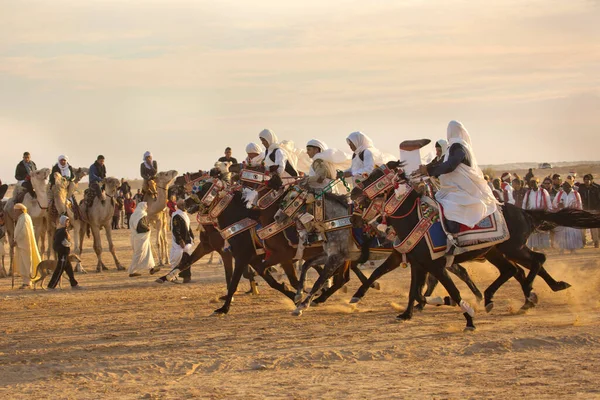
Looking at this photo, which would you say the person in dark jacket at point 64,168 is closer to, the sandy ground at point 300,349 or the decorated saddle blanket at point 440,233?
the sandy ground at point 300,349

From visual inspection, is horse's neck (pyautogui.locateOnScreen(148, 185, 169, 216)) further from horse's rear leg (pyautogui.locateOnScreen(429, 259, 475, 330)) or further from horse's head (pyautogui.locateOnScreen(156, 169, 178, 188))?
horse's rear leg (pyautogui.locateOnScreen(429, 259, 475, 330))

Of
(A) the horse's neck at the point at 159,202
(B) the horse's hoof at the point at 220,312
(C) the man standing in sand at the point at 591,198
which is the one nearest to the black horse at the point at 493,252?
(B) the horse's hoof at the point at 220,312

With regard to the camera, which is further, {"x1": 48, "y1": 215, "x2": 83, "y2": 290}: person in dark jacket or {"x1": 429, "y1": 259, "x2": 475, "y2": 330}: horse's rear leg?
{"x1": 48, "y1": 215, "x2": 83, "y2": 290}: person in dark jacket

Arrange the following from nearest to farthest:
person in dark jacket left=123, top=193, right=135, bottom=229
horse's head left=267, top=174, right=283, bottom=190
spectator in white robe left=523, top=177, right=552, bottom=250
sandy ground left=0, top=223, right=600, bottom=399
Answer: sandy ground left=0, top=223, right=600, bottom=399
horse's head left=267, top=174, right=283, bottom=190
spectator in white robe left=523, top=177, right=552, bottom=250
person in dark jacket left=123, top=193, right=135, bottom=229

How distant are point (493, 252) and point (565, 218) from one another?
3.77 feet

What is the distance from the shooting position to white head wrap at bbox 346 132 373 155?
15.8 metres

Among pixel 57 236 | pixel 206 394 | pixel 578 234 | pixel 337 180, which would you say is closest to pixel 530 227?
pixel 337 180

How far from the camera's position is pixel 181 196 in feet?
60.2

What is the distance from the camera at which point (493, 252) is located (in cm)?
1384

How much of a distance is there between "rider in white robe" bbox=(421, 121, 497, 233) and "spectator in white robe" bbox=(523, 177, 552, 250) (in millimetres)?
13158

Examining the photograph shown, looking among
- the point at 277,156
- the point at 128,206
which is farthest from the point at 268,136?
the point at 128,206

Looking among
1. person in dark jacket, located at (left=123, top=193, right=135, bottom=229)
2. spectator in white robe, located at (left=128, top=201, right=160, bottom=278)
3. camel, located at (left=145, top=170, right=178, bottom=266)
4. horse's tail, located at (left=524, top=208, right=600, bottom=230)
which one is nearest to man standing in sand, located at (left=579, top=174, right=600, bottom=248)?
camel, located at (left=145, top=170, right=178, bottom=266)

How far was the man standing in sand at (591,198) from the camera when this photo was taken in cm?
2777

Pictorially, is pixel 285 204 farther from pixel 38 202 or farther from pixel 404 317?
pixel 38 202
